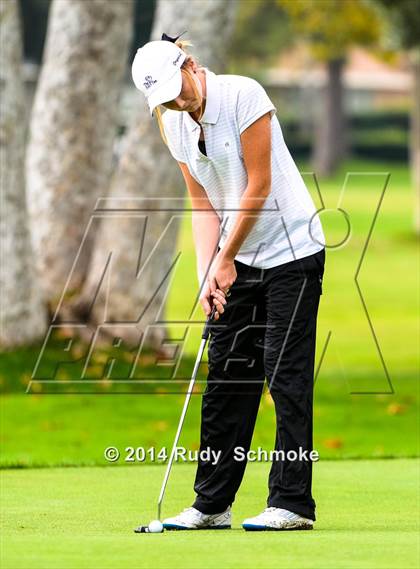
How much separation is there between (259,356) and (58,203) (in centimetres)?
817

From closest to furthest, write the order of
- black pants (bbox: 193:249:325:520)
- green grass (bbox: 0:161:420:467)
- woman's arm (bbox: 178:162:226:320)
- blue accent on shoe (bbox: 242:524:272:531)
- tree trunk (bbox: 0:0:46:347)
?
blue accent on shoe (bbox: 242:524:272:531), black pants (bbox: 193:249:325:520), woman's arm (bbox: 178:162:226:320), green grass (bbox: 0:161:420:467), tree trunk (bbox: 0:0:46:347)

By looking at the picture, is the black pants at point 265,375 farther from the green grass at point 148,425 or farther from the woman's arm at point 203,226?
the green grass at point 148,425

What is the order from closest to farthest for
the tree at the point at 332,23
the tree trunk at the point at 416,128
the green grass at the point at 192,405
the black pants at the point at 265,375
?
the black pants at the point at 265,375 → the green grass at the point at 192,405 → the tree trunk at the point at 416,128 → the tree at the point at 332,23

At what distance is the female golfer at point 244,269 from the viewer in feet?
21.3

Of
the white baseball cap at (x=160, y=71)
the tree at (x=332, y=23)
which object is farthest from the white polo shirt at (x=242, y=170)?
the tree at (x=332, y=23)

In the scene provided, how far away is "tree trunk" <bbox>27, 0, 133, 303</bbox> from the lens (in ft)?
48.4

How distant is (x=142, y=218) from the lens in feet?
46.2

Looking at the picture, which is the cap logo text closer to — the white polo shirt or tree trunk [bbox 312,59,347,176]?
the white polo shirt

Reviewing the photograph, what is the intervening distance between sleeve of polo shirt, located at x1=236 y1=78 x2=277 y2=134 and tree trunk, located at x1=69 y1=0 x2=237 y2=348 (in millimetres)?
7425

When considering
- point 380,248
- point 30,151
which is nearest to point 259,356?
point 30,151

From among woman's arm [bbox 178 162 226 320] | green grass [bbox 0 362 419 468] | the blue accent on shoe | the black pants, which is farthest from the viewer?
green grass [bbox 0 362 419 468]

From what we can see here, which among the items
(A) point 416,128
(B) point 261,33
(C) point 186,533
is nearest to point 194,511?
(C) point 186,533

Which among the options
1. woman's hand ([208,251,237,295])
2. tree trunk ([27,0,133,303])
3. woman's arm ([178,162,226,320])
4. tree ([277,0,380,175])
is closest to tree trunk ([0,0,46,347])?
tree trunk ([27,0,133,303])

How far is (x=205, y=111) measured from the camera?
6488 millimetres
